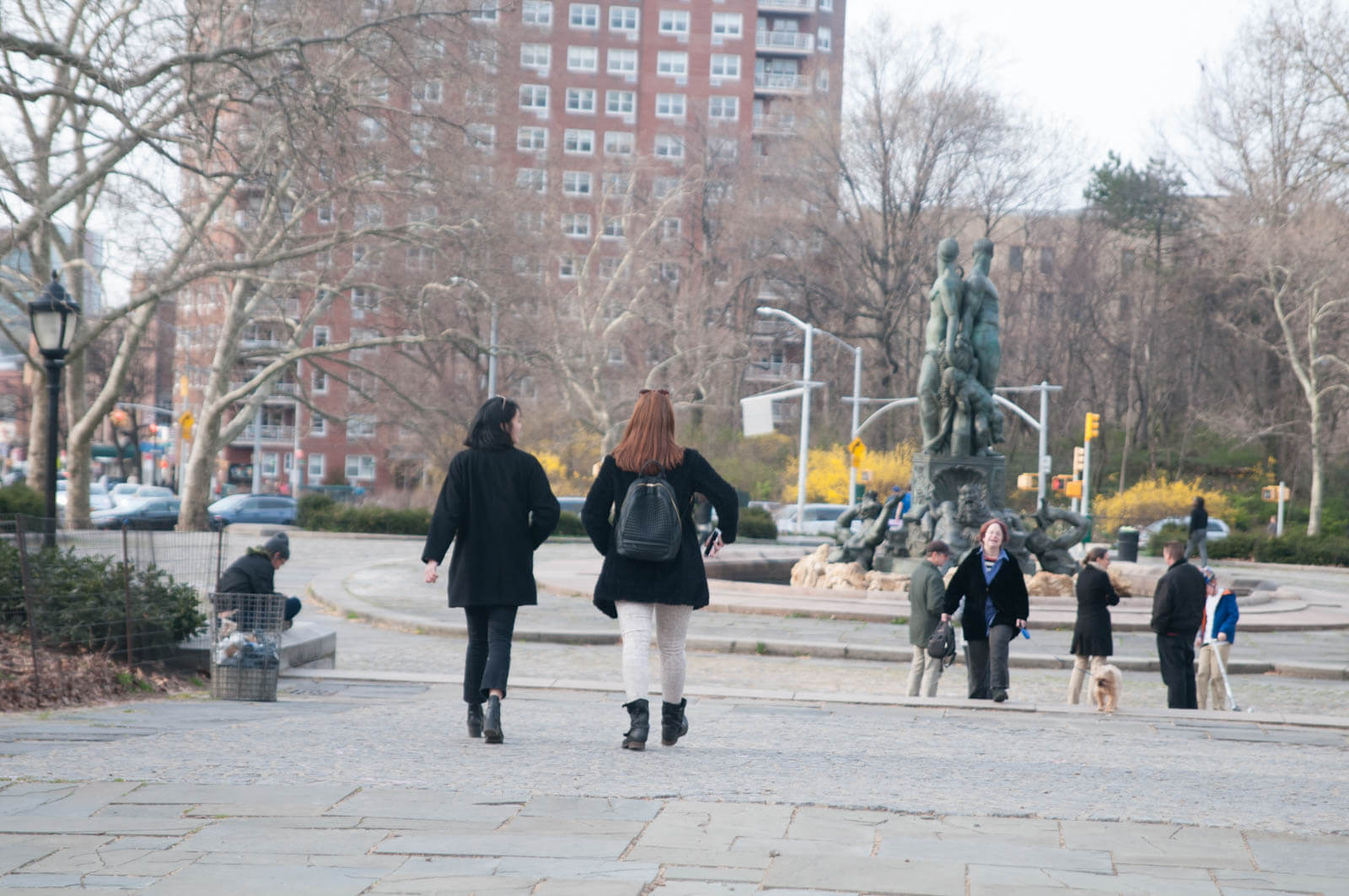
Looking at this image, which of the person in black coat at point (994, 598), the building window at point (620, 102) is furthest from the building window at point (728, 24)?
the person in black coat at point (994, 598)

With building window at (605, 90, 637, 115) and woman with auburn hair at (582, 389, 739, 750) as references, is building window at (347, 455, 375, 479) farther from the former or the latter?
woman with auburn hair at (582, 389, 739, 750)

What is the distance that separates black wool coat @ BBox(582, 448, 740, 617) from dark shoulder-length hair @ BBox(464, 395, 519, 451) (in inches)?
24.8

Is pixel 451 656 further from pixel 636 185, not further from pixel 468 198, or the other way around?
pixel 636 185

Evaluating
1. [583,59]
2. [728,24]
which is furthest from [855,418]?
[583,59]

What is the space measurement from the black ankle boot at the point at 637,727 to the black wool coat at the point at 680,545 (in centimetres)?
51

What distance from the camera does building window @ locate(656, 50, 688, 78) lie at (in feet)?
294

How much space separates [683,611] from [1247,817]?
2.70m

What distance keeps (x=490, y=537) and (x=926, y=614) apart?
5.52m

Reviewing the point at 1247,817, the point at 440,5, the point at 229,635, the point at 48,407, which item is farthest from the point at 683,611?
the point at 440,5

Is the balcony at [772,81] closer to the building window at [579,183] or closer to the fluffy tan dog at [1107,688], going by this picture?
the building window at [579,183]

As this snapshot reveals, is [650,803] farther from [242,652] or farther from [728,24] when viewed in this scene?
[728,24]

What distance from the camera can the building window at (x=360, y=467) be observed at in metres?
91.9

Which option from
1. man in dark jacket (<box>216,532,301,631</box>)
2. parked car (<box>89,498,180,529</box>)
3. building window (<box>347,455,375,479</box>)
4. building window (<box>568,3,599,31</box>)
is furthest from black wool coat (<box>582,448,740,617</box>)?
building window (<box>568,3,599,31</box>)

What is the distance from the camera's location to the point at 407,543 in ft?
128
